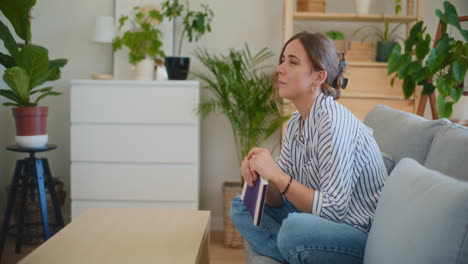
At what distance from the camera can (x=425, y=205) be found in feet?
3.25

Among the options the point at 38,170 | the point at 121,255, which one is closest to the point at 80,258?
the point at 121,255

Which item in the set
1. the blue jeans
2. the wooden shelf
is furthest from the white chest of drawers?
the blue jeans

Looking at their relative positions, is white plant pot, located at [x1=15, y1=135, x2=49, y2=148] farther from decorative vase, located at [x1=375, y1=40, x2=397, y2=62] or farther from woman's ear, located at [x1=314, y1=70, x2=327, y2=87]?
decorative vase, located at [x1=375, y1=40, x2=397, y2=62]

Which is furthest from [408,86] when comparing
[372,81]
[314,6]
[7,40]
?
[7,40]

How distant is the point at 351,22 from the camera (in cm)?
365

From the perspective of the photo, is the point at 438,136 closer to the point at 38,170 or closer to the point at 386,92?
the point at 386,92

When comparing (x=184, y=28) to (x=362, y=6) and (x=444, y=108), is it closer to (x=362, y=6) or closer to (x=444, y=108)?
(x=362, y=6)

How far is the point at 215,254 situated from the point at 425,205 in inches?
93.6

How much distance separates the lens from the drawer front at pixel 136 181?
329 cm

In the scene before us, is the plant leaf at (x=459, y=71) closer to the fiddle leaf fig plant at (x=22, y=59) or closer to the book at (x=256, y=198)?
the book at (x=256, y=198)

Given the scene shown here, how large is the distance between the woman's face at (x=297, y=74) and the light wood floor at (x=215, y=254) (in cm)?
164

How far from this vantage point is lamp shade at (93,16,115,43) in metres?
3.47

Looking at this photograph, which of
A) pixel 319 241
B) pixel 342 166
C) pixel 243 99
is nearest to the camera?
pixel 319 241

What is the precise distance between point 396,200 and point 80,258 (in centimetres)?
101
